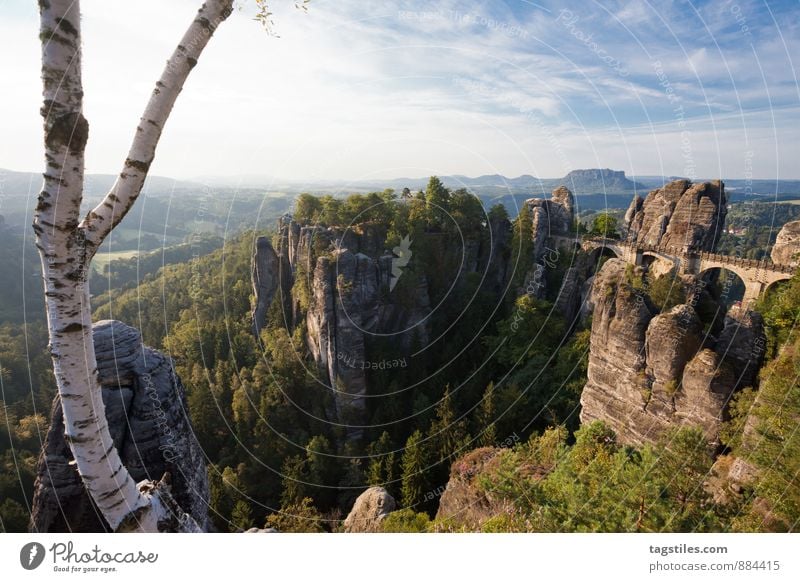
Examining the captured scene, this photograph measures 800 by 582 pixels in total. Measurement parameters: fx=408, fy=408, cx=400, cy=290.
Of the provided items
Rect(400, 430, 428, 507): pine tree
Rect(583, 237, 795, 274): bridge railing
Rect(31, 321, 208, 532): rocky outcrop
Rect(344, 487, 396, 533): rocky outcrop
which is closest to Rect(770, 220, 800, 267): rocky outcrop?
Rect(583, 237, 795, 274): bridge railing

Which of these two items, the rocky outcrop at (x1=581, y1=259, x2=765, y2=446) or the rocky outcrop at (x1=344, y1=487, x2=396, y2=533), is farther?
the rocky outcrop at (x1=344, y1=487, x2=396, y2=533)

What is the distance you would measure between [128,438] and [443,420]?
51.1ft

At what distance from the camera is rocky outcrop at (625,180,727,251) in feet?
72.5

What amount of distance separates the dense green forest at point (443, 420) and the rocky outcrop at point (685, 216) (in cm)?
521

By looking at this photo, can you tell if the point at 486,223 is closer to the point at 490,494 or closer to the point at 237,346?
the point at 237,346

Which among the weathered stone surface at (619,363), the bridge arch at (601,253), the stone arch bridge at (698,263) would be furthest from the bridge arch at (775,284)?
the weathered stone surface at (619,363)

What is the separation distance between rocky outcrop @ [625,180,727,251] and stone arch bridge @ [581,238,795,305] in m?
0.46

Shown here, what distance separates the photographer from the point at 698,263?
2266 cm

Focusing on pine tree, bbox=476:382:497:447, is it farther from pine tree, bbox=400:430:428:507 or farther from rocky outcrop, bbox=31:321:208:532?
rocky outcrop, bbox=31:321:208:532

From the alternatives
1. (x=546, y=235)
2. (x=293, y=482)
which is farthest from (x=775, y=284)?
(x=293, y=482)

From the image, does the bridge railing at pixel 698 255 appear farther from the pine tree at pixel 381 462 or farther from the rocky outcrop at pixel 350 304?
the pine tree at pixel 381 462

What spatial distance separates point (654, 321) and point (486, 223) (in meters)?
18.6

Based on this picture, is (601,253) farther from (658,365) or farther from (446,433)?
(658,365)
